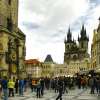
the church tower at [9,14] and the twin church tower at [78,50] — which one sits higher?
the twin church tower at [78,50]

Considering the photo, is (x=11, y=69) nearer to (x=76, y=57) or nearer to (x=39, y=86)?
(x=39, y=86)

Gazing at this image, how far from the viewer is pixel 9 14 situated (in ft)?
125

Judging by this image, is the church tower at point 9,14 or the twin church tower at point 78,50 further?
the twin church tower at point 78,50

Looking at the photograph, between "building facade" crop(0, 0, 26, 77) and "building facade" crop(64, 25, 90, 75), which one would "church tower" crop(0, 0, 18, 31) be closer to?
"building facade" crop(0, 0, 26, 77)

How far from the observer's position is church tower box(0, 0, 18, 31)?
3631 centimetres

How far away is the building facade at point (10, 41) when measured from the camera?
116ft

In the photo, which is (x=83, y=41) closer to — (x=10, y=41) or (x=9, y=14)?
(x=9, y=14)

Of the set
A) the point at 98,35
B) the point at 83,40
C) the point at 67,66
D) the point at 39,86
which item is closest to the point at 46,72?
the point at 67,66

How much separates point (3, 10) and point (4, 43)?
3.71 meters

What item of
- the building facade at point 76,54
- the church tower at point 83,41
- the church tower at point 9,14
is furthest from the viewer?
the church tower at point 83,41

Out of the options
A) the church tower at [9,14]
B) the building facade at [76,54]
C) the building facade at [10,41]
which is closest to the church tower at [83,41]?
the building facade at [76,54]

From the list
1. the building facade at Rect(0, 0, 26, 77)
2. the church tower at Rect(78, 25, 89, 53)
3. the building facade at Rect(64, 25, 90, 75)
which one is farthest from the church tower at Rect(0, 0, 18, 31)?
the church tower at Rect(78, 25, 89, 53)

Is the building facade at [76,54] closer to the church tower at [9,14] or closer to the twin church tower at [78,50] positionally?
the twin church tower at [78,50]

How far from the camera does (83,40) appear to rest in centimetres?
19325
